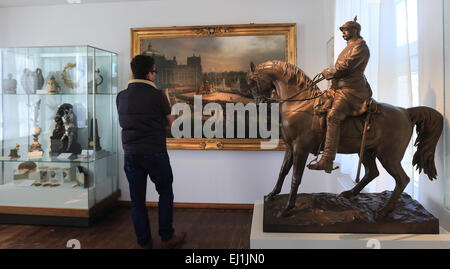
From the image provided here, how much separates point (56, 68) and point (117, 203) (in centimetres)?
199

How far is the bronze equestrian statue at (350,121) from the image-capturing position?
2.18 meters

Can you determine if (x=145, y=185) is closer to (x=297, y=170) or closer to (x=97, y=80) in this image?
(x=297, y=170)

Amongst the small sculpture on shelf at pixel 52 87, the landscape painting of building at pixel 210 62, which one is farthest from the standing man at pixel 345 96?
the small sculpture on shelf at pixel 52 87

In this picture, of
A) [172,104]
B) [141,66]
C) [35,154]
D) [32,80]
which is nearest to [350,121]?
[141,66]

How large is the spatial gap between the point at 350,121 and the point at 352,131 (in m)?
0.07

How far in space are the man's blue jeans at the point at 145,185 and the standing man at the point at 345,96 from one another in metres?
1.41

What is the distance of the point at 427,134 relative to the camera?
2.18 meters

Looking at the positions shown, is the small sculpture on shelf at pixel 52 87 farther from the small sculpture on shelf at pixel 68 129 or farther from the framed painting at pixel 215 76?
the framed painting at pixel 215 76

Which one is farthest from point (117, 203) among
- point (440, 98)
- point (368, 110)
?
point (440, 98)

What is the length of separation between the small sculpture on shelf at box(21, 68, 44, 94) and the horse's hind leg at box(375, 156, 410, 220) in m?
4.00

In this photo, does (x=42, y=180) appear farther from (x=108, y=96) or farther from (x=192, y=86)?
(x=192, y=86)

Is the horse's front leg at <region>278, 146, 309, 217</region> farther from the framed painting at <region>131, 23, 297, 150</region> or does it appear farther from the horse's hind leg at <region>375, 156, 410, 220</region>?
the framed painting at <region>131, 23, 297, 150</region>

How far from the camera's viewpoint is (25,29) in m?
4.87

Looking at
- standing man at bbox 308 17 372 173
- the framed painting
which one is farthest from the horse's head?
the framed painting
